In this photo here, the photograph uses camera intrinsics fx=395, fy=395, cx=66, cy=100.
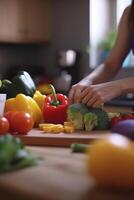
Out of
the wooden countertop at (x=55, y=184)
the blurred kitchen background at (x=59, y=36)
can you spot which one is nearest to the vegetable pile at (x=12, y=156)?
the wooden countertop at (x=55, y=184)

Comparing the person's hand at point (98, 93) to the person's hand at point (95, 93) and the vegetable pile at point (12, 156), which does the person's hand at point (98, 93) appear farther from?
the vegetable pile at point (12, 156)

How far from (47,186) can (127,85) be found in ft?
2.43

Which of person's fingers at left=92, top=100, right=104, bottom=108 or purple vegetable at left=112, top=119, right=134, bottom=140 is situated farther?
person's fingers at left=92, top=100, right=104, bottom=108

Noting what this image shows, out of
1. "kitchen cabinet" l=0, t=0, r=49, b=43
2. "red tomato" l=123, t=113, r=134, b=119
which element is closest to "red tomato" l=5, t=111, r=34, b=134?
"red tomato" l=123, t=113, r=134, b=119

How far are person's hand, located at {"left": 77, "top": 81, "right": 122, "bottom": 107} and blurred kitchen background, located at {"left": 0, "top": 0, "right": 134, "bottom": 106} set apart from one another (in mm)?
2133

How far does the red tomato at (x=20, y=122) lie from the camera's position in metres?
1.00

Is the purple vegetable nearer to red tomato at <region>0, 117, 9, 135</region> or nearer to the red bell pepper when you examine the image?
A: red tomato at <region>0, 117, 9, 135</region>

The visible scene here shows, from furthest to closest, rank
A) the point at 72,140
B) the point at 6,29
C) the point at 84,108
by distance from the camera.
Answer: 1. the point at 6,29
2. the point at 84,108
3. the point at 72,140

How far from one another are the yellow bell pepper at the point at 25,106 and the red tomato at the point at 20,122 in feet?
0.52

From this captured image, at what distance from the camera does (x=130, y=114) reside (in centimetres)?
113

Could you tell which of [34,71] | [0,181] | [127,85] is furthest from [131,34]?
[34,71]

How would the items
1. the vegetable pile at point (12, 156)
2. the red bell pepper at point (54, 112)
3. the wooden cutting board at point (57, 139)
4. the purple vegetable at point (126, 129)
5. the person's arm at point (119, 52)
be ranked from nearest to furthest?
the vegetable pile at point (12, 156) → the purple vegetable at point (126, 129) → the wooden cutting board at point (57, 139) → the red bell pepper at point (54, 112) → the person's arm at point (119, 52)

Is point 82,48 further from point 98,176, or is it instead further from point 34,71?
point 98,176

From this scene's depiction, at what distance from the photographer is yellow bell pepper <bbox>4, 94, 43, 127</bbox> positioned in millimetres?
1188
